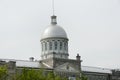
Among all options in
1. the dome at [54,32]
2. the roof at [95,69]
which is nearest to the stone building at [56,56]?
the dome at [54,32]

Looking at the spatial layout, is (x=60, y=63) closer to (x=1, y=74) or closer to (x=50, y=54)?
(x=50, y=54)

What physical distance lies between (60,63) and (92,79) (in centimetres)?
926

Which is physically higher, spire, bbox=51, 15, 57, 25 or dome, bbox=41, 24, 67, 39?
spire, bbox=51, 15, 57, 25

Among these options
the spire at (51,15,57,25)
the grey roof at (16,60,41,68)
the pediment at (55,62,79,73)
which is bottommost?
the pediment at (55,62,79,73)

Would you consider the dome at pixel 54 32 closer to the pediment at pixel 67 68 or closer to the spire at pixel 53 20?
the spire at pixel 53 20

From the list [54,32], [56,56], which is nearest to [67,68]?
[56,56]

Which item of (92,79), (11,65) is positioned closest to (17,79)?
(11,65)

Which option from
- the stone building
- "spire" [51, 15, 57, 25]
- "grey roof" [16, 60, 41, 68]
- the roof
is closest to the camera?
"grey roof" [16, 60, 41, 68]

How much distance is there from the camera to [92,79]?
104125 millimetres

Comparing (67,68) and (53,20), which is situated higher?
(53,20)

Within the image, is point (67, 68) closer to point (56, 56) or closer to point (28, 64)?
point (56, 56)

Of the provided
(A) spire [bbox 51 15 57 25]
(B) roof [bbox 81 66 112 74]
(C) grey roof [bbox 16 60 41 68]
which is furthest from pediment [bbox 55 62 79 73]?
(A) spire [bbox 51 15 57 25]

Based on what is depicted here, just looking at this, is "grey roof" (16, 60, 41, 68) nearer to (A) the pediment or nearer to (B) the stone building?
(B) the stone building

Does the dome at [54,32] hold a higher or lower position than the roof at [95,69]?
higher
